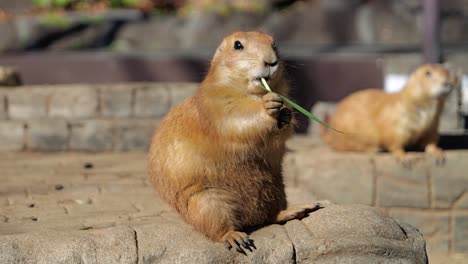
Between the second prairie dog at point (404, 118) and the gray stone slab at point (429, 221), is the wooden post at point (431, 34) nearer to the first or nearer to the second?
the second prairie dog at point (404, 118)

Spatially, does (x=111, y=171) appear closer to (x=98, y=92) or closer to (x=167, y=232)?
(x=98, y=92)

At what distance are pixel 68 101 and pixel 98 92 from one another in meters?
0.34

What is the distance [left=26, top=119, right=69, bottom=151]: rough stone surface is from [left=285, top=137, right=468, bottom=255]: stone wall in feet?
8.57

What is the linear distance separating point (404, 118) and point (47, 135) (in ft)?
12.4

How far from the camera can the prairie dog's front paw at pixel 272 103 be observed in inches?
197

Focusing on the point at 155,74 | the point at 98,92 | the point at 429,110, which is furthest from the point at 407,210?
the point at 155,74

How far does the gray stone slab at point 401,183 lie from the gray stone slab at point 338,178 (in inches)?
4.7

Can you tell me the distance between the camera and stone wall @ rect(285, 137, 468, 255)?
8.70 m

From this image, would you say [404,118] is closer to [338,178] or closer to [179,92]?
[338,178]

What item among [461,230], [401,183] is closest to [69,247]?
[401,183]

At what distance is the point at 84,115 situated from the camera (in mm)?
10273

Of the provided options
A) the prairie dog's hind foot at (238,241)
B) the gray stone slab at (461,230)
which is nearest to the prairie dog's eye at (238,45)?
the prairie dog's hind foot at (238,241)

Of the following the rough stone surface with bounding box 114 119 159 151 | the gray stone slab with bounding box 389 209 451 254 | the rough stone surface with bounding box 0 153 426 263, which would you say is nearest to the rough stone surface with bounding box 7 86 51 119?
the rough stone surface with bounding box 114 119 159 151

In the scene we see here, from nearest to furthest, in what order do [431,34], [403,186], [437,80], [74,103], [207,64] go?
[403,186], [437,80], [74,103], [207,64], [431,34]
